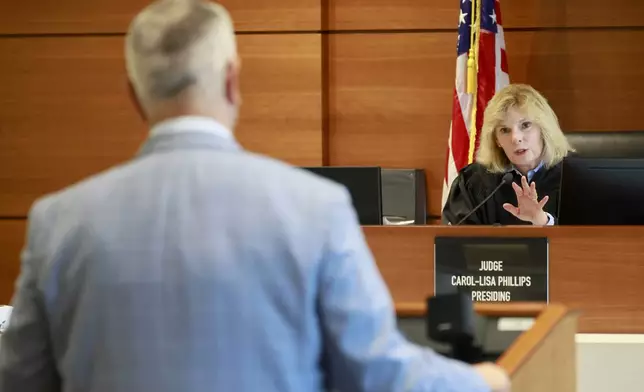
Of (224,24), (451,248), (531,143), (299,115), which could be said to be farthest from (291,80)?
(224,24)

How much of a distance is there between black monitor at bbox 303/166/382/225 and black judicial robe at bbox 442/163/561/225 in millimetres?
715

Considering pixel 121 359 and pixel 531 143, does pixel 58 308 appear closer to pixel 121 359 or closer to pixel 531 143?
pixel 121 359

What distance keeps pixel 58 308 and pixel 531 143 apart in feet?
9.18

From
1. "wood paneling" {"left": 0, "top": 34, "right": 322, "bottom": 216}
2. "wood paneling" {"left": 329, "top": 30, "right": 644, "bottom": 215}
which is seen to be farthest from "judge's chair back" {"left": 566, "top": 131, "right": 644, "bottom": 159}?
"wood paneling" {"left": 0, "top": 34, "right": 322, "bottom": 216}

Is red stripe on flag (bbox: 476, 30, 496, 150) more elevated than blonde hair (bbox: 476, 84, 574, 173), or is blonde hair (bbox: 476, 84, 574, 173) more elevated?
red stripe on flag (bbox: 476, 30, 496, 150)

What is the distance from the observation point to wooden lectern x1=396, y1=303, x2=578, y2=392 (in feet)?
4.35

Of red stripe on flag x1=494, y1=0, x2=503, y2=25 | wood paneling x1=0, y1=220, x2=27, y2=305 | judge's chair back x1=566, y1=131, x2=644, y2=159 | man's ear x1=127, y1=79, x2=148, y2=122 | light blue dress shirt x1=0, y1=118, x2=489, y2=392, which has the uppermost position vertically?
red stripe on flag x1=494, y1=0, x2=503, y2=25

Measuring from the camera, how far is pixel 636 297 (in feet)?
7.58

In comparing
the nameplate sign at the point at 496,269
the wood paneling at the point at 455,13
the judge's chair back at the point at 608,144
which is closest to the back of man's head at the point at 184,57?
the nameplate sign at the point at 496,269

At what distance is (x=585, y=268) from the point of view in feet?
7.67

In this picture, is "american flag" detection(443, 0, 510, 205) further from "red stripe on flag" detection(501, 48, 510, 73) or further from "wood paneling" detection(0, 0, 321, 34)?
"wood paneling" detection(0, 0, 321, 34)

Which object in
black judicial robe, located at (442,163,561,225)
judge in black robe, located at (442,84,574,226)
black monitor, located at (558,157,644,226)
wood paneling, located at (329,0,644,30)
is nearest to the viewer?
black monitor, located at (558,157,644,226)

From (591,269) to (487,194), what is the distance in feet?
4.54

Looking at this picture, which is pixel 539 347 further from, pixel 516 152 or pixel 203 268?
pixel 516 152
